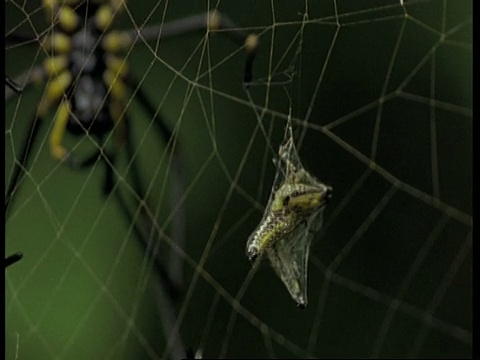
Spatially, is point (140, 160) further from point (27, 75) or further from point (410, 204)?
point (410, 204)

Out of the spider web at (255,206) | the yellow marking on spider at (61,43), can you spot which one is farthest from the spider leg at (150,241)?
the yellow marking on spider at (61,43)

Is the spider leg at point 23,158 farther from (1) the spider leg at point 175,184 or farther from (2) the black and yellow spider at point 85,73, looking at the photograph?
(1) the spider leg at point 175,184

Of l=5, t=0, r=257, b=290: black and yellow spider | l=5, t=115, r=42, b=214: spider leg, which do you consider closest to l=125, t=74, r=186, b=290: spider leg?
l=5, t=0, r=257, b=290: black and yellow spider

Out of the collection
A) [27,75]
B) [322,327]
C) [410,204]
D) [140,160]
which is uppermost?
[27,75]

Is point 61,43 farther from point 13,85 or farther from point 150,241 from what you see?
point 150,241

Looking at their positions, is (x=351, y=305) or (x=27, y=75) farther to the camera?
(x=351, y=305)

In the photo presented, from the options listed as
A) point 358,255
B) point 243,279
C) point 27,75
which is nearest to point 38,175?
point 27,75

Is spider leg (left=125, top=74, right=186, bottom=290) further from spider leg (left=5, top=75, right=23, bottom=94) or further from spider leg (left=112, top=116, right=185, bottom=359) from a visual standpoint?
spider leg (left=5, top=75, right=23, bottom=94)
